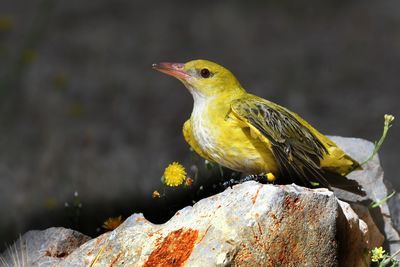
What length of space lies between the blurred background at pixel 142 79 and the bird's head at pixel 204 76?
1.19m

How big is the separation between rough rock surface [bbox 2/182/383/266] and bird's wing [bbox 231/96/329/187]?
0.30 meters

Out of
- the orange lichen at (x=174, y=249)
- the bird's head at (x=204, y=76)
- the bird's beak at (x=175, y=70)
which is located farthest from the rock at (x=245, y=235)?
the bird's beak at (x=175, y=70)

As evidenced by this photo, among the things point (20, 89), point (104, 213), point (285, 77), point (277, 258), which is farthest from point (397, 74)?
point (277, 258)

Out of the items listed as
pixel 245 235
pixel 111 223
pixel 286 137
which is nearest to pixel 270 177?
pixel 286 137

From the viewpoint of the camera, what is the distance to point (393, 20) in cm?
1018

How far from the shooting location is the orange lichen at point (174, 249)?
3893 mm

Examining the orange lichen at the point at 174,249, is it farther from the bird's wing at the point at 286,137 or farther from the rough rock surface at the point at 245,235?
the bird's wing at the point at 286,137

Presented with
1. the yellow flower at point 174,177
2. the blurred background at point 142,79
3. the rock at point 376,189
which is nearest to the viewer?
the yellow flower at point 174,177

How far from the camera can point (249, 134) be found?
14.4 feet

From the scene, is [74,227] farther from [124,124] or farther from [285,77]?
[285,77]

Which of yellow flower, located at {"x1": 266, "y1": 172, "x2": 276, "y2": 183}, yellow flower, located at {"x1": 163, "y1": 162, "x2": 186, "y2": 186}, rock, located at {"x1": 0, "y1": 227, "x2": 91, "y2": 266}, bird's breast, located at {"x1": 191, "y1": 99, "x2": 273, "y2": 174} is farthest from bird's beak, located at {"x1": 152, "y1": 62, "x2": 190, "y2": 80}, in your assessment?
rock, located at {"x1": 0, "y1": 227, "x2": 91, "y2": 266}

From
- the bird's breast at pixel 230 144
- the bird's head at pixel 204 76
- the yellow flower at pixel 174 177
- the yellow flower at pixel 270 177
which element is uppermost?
the bird's head at pixel 204 76

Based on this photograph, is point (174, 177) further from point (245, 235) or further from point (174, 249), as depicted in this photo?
point (245, 235)

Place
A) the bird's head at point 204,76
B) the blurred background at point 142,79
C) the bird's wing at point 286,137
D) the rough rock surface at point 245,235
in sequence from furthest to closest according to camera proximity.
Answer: the blurred background at point 142,79 → the bird's head at point 204,76 → the bird's wing at point 286,137 → the rough rock surface at point 245,235
